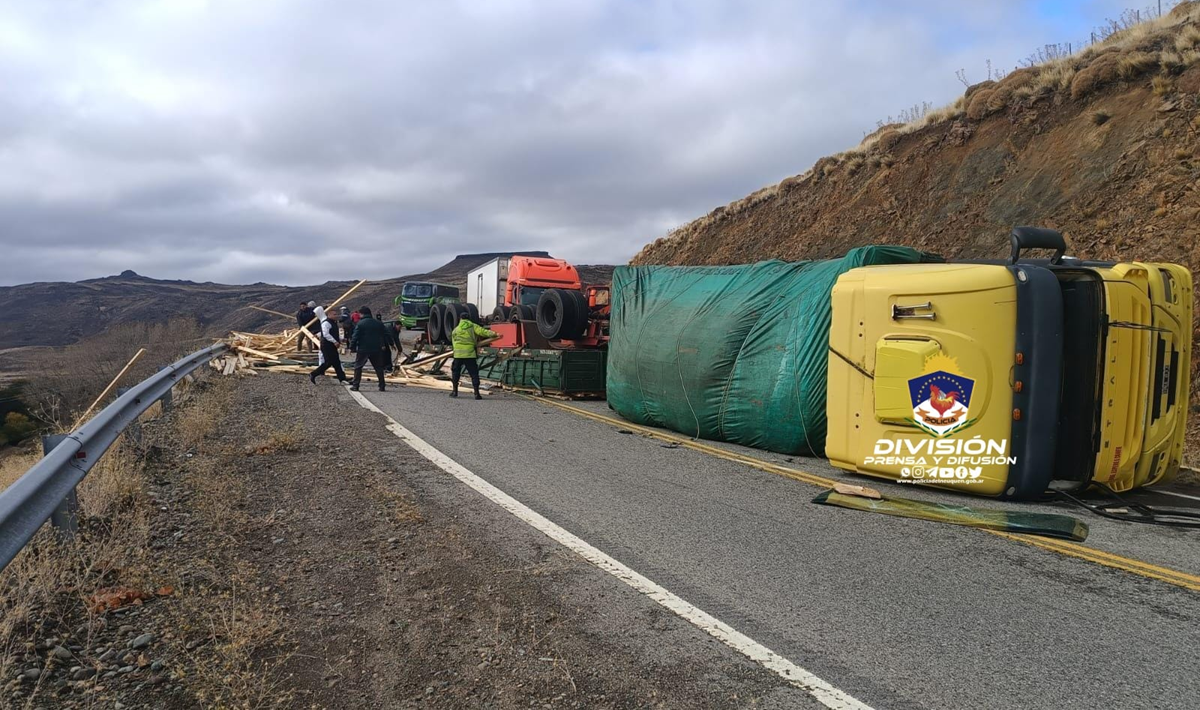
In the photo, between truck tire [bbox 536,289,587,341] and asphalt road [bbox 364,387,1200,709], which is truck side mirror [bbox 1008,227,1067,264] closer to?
asphalt road [bbox 364,387,1200,709]

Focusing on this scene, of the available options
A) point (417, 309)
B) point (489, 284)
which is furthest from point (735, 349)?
point (417, 309)

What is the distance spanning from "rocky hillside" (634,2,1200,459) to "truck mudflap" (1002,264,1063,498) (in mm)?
4595

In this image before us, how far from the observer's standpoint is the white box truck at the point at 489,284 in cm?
2345

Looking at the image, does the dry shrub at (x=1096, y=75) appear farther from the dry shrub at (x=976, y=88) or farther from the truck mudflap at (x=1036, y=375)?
the truck mudflap at (x=1036, y=375)

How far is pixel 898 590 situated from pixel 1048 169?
Answer: 16.4 metres

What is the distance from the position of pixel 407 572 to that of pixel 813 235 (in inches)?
877

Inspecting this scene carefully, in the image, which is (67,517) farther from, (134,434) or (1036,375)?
(1036,375)

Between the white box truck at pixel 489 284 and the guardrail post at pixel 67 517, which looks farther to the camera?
the white box truck at pixel 489 284

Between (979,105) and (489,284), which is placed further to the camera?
(489,284)

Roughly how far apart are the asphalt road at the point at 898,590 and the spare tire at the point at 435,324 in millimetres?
18039

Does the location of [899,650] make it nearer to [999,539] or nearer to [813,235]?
[999,539]

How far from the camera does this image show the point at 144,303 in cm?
9212

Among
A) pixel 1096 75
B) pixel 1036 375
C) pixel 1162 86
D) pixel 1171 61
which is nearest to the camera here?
pixel 1036 375

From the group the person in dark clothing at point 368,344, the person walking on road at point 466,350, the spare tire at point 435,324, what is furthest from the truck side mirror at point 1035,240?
the spare tire at point 435,324
